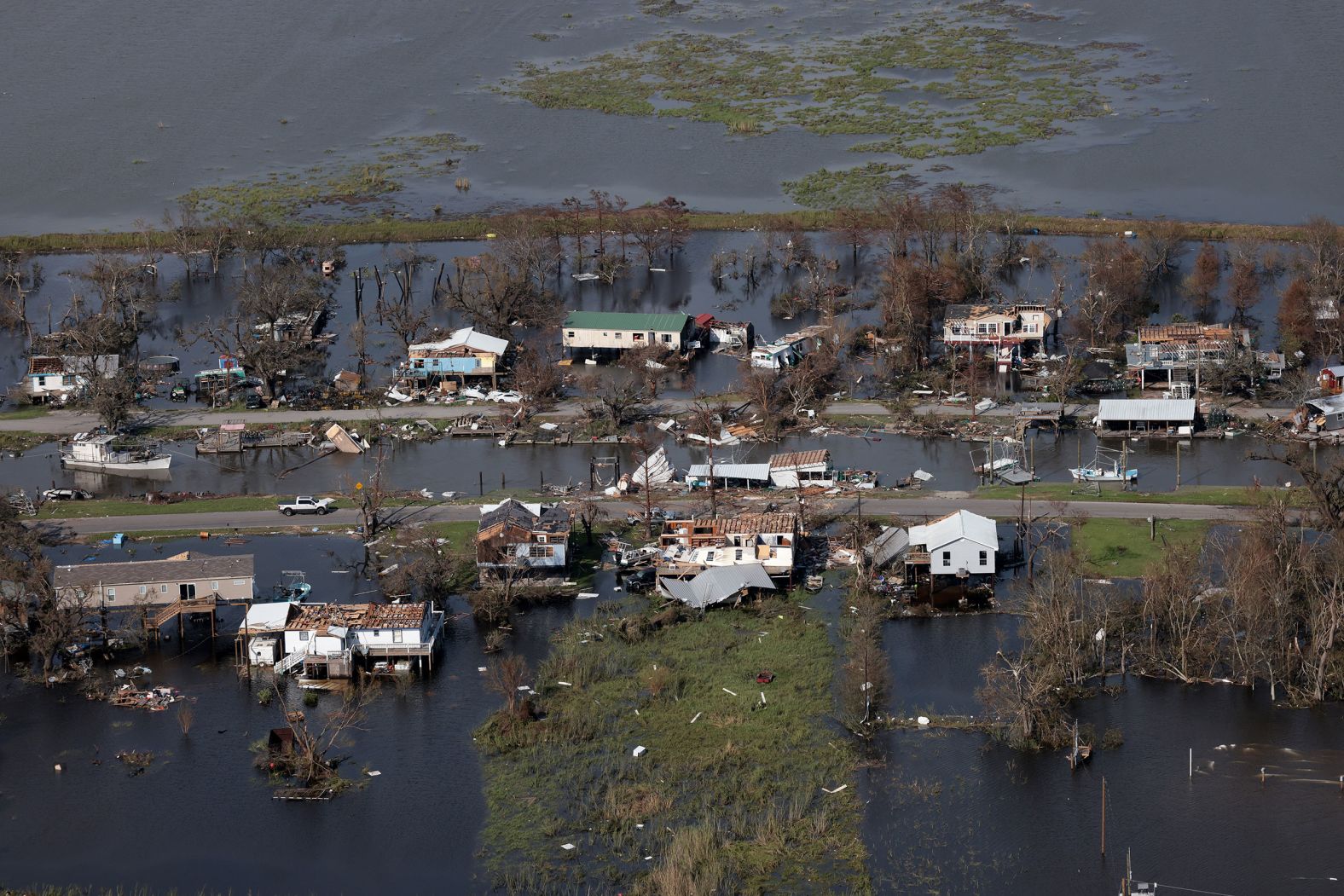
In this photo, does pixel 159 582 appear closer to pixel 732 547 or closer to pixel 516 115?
pixel 732 547

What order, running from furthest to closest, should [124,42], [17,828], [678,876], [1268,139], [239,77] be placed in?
1. [124,42]
2. [239,77]
3. [1268,139]
4. [17,828]
5. [678,876]

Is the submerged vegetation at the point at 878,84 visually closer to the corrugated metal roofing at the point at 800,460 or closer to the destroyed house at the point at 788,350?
the destroyed house at the point at 788,350

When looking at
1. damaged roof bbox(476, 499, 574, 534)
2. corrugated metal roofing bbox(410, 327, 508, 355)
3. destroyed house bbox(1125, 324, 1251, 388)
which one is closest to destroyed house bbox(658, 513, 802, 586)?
damaged roof bbox(476, 499, 574, 534)

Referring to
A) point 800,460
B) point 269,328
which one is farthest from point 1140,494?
point 269,328

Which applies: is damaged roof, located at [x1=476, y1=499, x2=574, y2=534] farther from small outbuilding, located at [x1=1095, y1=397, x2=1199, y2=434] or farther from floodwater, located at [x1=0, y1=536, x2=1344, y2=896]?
small outbuilding, located at [x1=1095, y1=397, x2=1199, y2=434]

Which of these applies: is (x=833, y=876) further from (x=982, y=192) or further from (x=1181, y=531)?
(x=982, y=192)

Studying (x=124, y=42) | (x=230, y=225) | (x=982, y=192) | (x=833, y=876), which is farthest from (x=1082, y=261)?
(x=124, y=42)

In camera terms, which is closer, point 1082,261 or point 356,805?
point 356,805
